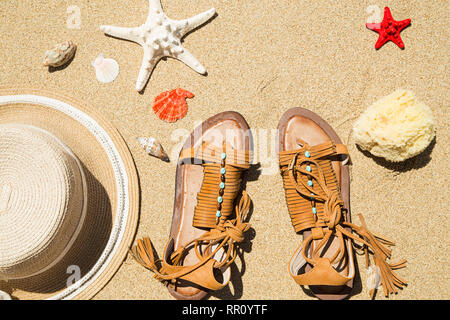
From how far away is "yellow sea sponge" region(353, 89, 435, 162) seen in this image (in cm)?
174

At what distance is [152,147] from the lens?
1.90 metres

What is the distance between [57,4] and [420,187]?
2.40m

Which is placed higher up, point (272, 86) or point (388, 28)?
point (388, 28)

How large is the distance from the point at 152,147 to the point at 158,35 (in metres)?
0.62

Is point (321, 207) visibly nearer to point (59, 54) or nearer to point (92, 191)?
point (92, 191)

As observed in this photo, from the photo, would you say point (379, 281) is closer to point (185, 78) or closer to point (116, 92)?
point (185, 78)

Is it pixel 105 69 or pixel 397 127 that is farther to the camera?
pixel 105 69

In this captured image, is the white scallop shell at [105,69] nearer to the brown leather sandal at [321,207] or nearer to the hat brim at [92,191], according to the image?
the hat brim at [92,191]

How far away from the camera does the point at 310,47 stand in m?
1.99

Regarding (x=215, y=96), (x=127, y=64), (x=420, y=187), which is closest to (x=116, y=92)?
(x=127, y=64)

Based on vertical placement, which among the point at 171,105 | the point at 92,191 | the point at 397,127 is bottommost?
the point at 92,191

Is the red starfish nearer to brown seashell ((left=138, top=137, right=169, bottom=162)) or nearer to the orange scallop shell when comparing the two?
the orange scallop shell

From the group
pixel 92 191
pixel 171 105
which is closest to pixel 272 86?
pixel 171 105

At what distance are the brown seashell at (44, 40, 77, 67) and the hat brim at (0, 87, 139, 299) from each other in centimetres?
19
